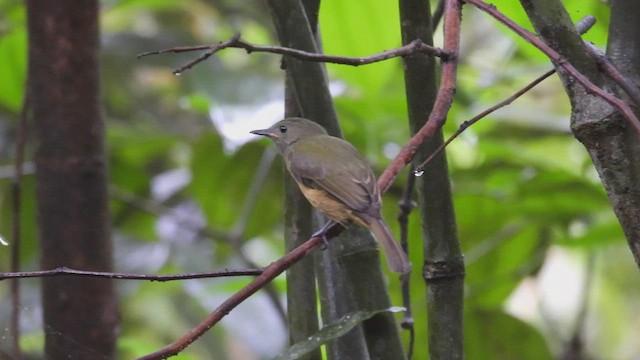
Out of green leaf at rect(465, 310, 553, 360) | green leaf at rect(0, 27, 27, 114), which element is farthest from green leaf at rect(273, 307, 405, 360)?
green leaf at rect(0, 27, 27, 114)

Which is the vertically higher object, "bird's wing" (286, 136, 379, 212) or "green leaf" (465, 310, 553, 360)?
"bird's wing" (286, 136, 379, 212)

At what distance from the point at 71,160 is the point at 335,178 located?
0.48 metres

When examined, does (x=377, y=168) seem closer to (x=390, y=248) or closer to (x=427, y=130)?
(x=390, y=248)

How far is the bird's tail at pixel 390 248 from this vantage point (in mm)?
998

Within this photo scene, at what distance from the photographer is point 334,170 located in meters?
1.28

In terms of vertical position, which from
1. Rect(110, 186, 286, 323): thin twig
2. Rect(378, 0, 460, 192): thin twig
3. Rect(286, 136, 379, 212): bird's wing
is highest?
Rect(110, 186, 286, 323): thin twig

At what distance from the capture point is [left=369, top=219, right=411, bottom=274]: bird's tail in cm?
100

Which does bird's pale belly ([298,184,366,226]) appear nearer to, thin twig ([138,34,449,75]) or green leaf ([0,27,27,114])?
thin twig ([138,34,449,75])

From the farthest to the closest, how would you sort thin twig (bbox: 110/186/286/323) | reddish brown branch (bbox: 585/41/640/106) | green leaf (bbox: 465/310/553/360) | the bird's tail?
1. thin twig (bbox: 110/186/286/323)
2. green leaf (bbox: 465/310/553/360)
3. the bird's tail
4. reddish brown branch (bbox: 585/41/640/106)

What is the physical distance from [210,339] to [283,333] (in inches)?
22.6

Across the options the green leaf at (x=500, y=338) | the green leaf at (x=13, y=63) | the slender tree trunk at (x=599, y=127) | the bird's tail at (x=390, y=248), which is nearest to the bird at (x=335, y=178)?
the bird's tail at (x=390, y=248)

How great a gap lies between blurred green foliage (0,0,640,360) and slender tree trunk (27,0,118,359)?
14 centimetres

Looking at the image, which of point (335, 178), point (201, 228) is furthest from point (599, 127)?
point (201, 228)

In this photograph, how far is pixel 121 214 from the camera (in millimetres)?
2430
